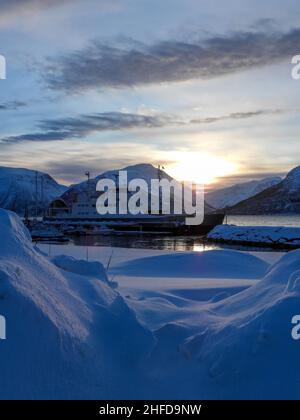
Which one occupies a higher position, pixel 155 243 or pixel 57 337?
pixel 57 337

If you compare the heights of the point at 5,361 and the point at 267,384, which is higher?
the point at 5,361

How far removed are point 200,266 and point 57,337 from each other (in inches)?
509

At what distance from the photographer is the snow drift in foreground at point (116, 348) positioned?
4.16 meters

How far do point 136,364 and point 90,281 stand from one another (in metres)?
1.98

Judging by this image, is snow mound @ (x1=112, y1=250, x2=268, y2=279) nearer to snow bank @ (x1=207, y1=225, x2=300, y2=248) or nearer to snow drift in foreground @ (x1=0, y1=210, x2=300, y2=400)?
snow drift in foreground @ (x1=0, y1=210, x2=300, y2=400)

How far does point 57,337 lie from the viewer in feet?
14.4

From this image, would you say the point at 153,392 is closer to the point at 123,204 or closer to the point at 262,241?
the point at 262,241

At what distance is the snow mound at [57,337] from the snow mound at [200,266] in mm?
8988

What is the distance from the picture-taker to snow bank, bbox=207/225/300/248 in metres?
49.1

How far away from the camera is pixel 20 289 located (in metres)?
4.48

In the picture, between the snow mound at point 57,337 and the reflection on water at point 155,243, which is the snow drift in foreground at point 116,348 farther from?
the reflection on water at point 155,243

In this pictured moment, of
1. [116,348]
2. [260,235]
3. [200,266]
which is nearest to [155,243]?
[260,235]

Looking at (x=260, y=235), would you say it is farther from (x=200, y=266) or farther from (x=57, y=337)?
(x=57, y=337)
